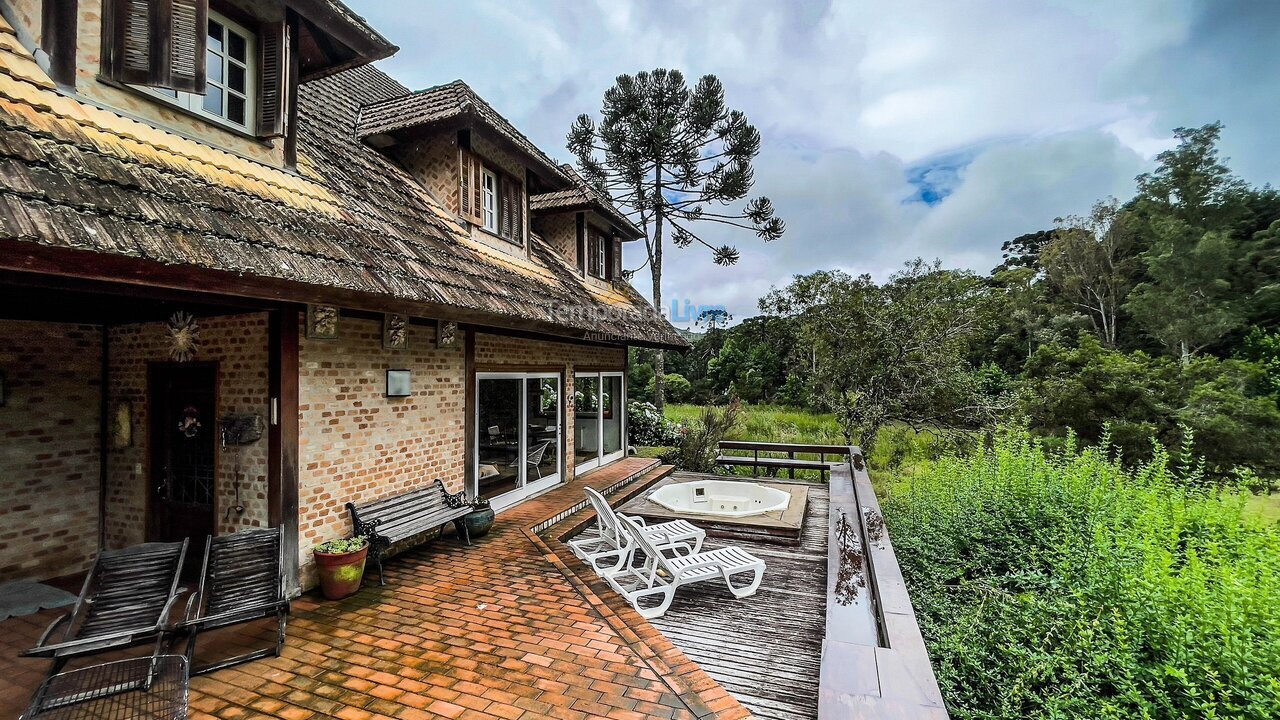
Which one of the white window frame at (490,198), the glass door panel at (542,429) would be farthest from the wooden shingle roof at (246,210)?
the glass door panel at (542,429)

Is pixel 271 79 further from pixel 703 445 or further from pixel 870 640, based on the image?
pixel 703 445

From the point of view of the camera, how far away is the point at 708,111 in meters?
18.6

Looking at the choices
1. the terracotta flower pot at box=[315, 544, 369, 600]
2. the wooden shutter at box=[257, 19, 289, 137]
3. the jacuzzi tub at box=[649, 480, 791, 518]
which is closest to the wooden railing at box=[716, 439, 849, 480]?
the jacuzzi tub at box=[649, 480, 791, 518]

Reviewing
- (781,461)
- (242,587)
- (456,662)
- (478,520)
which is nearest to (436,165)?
(478,520)

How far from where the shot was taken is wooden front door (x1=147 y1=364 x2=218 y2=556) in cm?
499

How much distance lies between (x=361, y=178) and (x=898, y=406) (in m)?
13.0

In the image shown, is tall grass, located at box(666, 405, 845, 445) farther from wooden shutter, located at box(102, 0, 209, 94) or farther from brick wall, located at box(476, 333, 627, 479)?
wooden shutter, located at box(102, 0, 209, 94)

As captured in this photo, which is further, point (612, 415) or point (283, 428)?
point (612, 415)

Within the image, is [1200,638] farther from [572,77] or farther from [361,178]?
[572,77]

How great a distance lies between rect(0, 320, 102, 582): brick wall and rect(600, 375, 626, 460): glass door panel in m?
7.82

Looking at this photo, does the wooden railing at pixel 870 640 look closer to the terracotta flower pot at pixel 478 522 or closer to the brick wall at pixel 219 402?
the terracotta flower pot at pixel 478 522

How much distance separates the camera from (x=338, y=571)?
4586 millimetres

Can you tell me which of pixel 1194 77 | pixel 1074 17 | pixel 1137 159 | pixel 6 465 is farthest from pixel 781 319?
pixel 1137 159

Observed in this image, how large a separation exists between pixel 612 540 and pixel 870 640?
3925 millimetres
